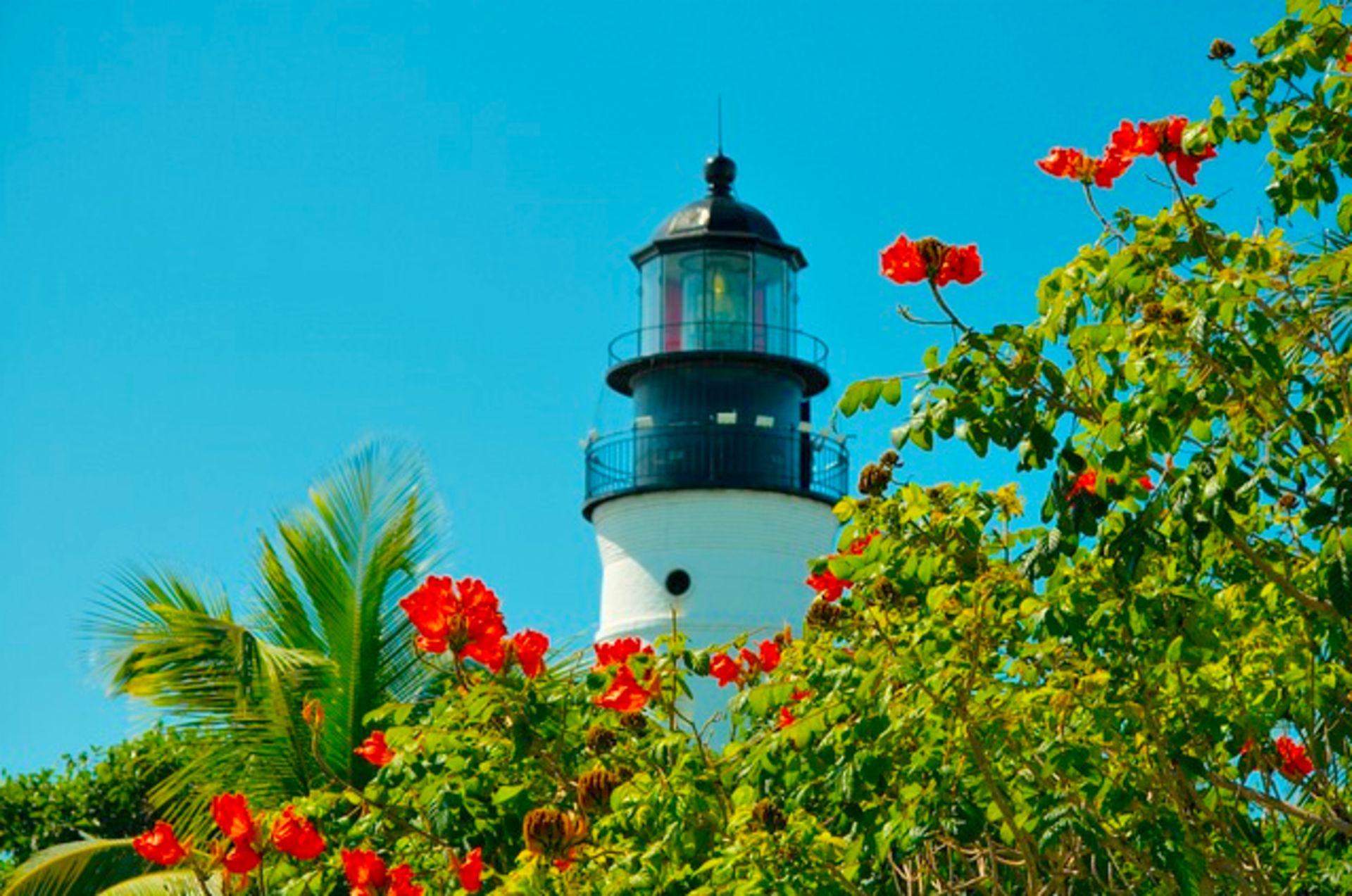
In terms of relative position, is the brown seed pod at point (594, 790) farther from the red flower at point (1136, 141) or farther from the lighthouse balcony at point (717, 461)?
the lighthouse balcony at point (717, 461)

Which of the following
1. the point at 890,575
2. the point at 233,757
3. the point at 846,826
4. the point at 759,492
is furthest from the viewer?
the point at 759,492

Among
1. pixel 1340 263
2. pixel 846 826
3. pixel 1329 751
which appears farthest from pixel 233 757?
pixel 1340 263

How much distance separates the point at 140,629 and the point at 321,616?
1.12m

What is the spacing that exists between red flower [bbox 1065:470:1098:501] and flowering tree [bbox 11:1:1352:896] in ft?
0.12

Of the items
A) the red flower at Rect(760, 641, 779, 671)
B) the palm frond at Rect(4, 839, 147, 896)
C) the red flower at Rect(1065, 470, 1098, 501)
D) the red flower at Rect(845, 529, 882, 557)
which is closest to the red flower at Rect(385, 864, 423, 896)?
the red flower at Rect(845, 529, 882, 557)

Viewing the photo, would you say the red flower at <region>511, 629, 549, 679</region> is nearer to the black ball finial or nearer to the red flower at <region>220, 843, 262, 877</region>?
the red flower at <region>220, 843, 262, 877</region>

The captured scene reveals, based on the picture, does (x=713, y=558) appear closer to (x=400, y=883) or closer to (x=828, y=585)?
(x=828, y=585)

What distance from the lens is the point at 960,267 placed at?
20.6 feet

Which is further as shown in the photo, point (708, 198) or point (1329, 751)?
point (708, 198)

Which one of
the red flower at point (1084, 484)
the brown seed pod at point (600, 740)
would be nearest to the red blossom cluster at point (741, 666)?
the brown seed pod at point (600, 740)

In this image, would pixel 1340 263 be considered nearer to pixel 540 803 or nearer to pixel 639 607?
pixel 540 803

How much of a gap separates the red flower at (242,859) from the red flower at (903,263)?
2.81 metres

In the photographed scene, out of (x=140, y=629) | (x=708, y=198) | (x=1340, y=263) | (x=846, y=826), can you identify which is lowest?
(x=846, y=826)

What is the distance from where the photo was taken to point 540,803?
27.2 feet
